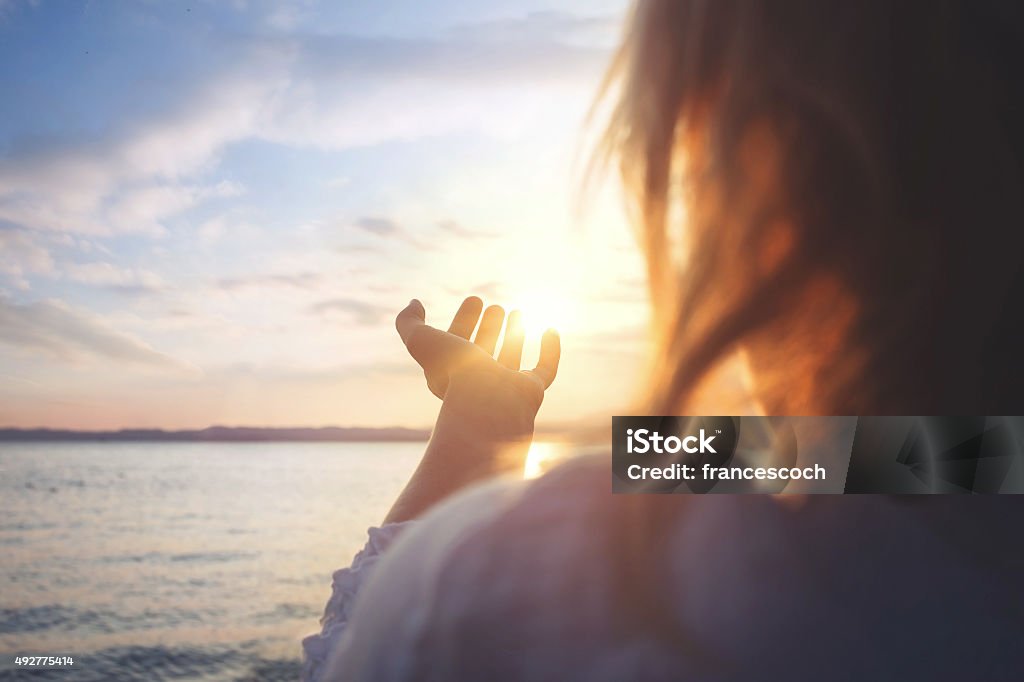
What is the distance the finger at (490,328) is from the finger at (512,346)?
39 mm

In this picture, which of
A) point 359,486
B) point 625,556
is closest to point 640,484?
point 625,556

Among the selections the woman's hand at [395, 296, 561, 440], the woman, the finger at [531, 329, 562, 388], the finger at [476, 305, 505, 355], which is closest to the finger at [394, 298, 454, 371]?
Answer: the woman's hand at [395, 296, 561, 440]

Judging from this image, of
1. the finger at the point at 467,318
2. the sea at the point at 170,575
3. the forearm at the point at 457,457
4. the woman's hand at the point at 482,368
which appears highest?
the finger at the point at 467,318

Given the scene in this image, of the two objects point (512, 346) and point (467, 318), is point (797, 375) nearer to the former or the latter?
point (512, 346)

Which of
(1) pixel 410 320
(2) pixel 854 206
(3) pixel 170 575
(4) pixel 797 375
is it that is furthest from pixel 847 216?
(3) pixel 170 575

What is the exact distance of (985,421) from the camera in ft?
3.05

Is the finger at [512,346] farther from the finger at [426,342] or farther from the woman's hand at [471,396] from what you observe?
the finger at [426,342]

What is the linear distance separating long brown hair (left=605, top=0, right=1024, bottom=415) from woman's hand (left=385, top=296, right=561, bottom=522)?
0.64 meters

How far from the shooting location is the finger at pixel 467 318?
1.87 meters

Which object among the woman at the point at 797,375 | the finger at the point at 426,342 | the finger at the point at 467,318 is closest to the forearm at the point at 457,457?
the finger at the point at 426,342

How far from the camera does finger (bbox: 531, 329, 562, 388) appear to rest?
6.03 ft

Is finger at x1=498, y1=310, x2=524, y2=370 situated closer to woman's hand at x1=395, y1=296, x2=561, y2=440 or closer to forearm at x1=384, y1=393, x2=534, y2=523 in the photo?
woman's hand at x1=395, y1=296, x2=561, y2=440

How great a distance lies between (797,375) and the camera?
93 centimetres

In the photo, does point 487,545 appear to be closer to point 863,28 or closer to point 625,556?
point 625,556
